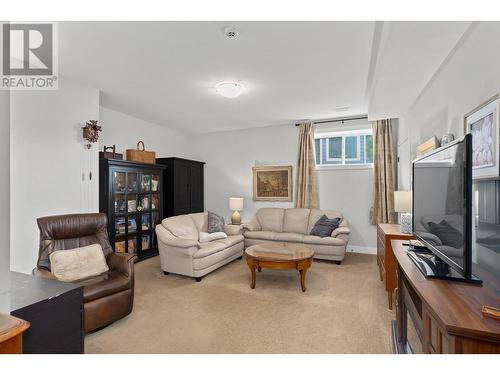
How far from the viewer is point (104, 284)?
2240mm

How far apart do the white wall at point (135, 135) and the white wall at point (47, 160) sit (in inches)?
37.5

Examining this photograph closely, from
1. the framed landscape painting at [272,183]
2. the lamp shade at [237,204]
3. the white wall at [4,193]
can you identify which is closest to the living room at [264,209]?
the white wall at [4,193]

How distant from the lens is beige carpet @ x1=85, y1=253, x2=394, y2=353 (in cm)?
203

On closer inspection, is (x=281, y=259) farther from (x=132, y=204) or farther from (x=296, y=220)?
(x=132, y=204)

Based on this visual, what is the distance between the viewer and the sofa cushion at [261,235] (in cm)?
453

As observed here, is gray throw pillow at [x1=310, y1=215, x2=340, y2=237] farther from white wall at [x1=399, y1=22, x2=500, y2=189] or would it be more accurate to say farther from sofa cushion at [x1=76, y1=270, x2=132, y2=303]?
sofa cushion at [x1=76, y1=270, x2=132, y2=303]

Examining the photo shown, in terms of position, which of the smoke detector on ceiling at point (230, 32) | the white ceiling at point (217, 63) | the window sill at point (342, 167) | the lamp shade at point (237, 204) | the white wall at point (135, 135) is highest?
the white ceiling at point (217, 63)

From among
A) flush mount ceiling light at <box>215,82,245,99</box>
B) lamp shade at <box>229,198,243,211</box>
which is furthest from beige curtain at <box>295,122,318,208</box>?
flush mount ceiling light at <box>215,82,245,99</box>

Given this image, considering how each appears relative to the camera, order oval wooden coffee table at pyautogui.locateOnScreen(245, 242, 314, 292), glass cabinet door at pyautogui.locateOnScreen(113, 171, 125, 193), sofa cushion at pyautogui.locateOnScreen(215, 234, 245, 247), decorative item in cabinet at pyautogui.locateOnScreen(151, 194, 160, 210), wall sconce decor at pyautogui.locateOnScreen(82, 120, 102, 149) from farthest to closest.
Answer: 1. decorative item in cabinet at pyautogui.locateOnScreen(151, 194, 160, 210)
2. sofa cushion at pyautogui.locateOnScreen(215, 234, 245, 247)
3. glass cabinet door at pyautogui.locateOnScreen(113, 171, 125, 193)
4. wall sconce decor at pyautogui.locateOnScreen(82, 120, 102, 149)
5. oval wooden coffee table at pyautogui.locateOnScreen(245, 242, 314, 292)

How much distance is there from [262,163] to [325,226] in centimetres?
198

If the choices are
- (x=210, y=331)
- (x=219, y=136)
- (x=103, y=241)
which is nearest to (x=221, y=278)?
(x=210, y=331)

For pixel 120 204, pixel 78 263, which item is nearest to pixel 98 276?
pixel 78 263

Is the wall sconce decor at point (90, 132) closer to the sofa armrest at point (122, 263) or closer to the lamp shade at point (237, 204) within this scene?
the sofa armrest at point (122, 263)

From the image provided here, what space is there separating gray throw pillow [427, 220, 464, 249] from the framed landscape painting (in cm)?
376
